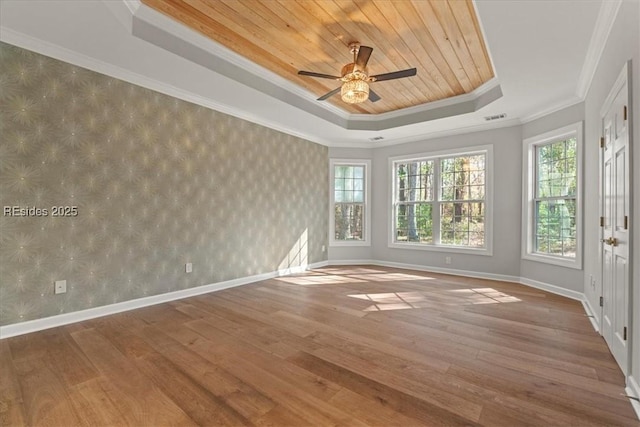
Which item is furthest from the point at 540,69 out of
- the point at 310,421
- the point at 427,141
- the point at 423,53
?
the point at 310,421

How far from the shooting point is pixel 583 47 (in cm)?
276

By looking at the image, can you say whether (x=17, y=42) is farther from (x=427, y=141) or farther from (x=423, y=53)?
(x=427, y=141)

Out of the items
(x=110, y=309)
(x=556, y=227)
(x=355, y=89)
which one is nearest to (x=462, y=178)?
(x=556, y=227)

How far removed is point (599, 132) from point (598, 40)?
2.71 feet

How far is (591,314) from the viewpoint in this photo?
3211 millimetres

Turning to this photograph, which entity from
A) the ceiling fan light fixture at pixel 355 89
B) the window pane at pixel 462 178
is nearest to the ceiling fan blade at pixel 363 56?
the ceiling fan light fixture at pixel 355 89

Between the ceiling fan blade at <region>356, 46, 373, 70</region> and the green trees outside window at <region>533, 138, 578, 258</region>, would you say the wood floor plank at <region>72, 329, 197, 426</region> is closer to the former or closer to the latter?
the ceiling fan blade at <region>356, 46, 373, 70</region>

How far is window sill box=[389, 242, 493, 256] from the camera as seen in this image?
5.18m

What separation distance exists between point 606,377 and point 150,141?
475cm

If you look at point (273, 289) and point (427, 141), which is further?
point (427, 141)

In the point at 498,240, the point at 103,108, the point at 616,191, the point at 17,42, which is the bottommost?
the point at 498,240

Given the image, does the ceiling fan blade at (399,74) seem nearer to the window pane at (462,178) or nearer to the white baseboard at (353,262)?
the window pane at (462,178)

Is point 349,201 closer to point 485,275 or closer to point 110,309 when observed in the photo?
point 485,275

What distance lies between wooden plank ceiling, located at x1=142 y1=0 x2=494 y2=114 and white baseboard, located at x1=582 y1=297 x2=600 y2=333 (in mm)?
2992
